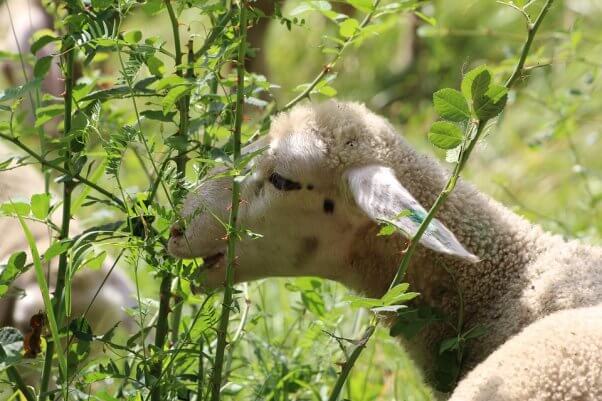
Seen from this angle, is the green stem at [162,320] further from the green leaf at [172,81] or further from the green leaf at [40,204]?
the green leaf at [172,81]

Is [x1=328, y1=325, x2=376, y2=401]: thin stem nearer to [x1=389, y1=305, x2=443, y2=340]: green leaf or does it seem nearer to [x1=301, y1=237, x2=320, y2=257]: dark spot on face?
[x1=389, y1=305, x2=443, y2=340]: green leaf

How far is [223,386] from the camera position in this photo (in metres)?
2.70

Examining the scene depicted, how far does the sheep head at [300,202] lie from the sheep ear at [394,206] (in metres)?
0.08

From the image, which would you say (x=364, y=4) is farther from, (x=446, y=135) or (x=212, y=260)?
(x=212, y=260)

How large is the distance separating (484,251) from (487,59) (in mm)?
4952

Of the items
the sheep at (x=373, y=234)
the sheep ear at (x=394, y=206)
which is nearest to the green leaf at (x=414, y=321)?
the sheep at (x=373, y=234)

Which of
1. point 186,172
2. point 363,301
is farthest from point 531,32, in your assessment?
point 186,172

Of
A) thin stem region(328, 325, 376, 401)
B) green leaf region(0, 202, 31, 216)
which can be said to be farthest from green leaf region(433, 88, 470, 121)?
green leaf region(0, 202, 31, 216)

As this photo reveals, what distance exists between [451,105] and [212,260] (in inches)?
37.9

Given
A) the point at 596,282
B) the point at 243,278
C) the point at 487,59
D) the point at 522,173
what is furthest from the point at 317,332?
the point at 487,59

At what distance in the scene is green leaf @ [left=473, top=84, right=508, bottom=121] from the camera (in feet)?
6.58

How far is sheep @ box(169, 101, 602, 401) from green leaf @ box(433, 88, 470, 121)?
0.35 meters

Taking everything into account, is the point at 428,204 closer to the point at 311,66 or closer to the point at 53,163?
the point at 53,163

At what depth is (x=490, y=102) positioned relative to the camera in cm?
201
